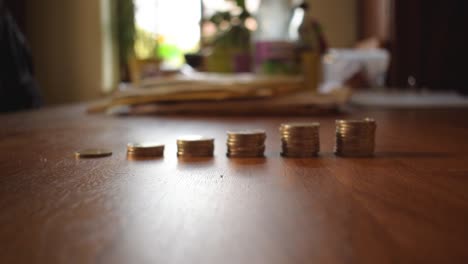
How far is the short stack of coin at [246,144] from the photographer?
0.75 m

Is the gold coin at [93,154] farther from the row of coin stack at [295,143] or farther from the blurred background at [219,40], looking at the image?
the blurred background at [219,40]

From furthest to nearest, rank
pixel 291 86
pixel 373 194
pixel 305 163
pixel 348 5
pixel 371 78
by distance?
1. pixel 348 5
2. pixel 371 78
3. pixel 291 86
4. pixel 305 163
5. pixel 373 194

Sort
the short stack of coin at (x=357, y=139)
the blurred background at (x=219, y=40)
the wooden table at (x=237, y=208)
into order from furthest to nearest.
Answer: the blurred background at (x=219, y=40)
the short stack of coin at (x=357, y=139)
the wooden table at (x=237, y=208)

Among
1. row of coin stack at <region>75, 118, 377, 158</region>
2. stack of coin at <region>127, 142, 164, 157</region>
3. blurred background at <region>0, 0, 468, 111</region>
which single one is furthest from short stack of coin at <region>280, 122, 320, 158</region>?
blurred background at <region>0, 0, 468, 111</region>

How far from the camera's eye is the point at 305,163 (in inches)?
27.3

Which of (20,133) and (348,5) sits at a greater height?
(348,5)

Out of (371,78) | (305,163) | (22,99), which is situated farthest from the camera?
(371,78)

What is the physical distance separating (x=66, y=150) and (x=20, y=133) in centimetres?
33

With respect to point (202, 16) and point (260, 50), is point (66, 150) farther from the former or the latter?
point (202, 16)

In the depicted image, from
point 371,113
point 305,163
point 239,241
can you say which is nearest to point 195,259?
point 239,241

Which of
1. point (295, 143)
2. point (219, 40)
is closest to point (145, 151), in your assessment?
point (295, 143)

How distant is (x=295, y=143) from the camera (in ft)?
2.48

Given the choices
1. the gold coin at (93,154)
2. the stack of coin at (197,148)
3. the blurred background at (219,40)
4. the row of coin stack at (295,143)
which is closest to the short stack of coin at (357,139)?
the row of coin stack at (295,143)

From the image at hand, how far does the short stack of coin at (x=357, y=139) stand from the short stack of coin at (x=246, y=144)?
0.10 metres
